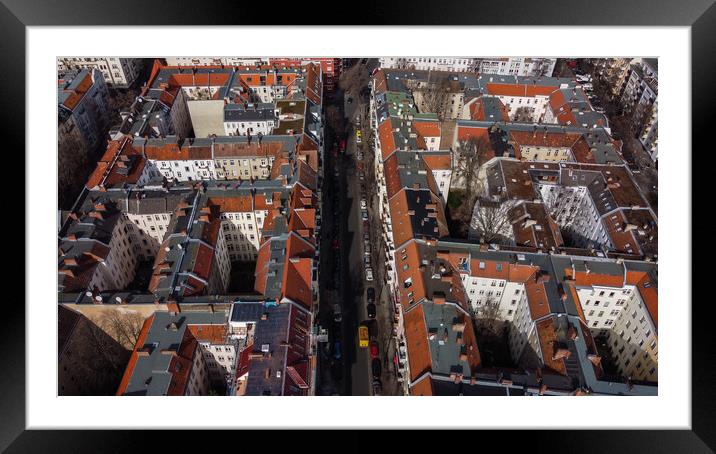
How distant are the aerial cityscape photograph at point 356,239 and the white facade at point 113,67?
3.13 m

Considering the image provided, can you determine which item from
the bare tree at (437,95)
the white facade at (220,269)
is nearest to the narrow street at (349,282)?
the white facade at (220,269)

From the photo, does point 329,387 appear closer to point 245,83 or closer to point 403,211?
point 403,211

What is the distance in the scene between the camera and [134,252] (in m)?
41.7

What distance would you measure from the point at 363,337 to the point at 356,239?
1142cm

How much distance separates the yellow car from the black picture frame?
26966 mm

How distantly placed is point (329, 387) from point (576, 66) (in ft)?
205

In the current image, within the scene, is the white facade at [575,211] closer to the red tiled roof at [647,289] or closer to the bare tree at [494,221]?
the bare tree at [494,221]

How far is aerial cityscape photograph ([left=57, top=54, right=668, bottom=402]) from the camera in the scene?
29.2 meters

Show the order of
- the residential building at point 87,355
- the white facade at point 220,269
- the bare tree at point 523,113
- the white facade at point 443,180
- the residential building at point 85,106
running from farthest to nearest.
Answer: the bare tree at point 523,113 < the residential building at point 85,106 < the white facade at point 443,180 < the white facade at point 220,269 < the residential building at point 87,355

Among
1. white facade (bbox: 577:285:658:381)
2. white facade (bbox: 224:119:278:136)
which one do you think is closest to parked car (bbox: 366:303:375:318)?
white facade (bbox: 577:285:658:381)

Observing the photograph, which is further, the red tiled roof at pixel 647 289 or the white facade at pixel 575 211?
the white facade at pixel 575 211

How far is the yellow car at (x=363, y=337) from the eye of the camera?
1390 inches

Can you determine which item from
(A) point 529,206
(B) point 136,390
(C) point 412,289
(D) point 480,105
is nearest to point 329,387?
(C) point 412,289
